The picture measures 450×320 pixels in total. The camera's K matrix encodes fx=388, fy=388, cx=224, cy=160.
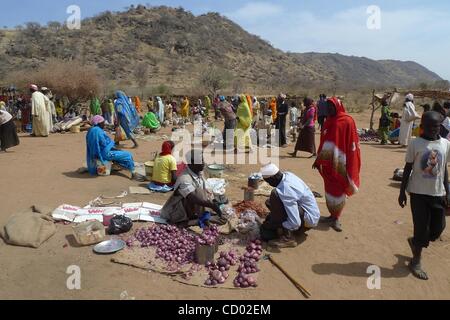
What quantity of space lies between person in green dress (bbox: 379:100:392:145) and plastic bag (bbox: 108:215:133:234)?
929 centimetres

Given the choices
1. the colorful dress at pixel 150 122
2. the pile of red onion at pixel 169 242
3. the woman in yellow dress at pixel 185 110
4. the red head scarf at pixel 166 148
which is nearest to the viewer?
the pile of red onion at pixel 169 242

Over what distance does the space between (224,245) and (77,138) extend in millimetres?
9487

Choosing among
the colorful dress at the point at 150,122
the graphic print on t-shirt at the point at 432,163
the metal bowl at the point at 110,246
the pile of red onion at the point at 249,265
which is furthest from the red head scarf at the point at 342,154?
the colorful dress at the point at 150,122

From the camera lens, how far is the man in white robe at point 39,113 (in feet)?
38.3

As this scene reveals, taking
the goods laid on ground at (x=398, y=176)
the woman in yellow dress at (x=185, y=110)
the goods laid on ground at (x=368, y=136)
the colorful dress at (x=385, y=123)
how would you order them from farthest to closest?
the woman in yellow dress at (x=185, y=110)
the goods laid on ground at (x=368, y=136)
the colorful dress at (x=385, y=123)
the goods laid on ground at (x=398, y=176)

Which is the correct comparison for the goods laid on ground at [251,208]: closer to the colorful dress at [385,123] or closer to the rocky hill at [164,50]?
the colorful dress at [385,123]

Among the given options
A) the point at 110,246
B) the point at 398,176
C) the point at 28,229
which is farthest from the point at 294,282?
the point at 398,176

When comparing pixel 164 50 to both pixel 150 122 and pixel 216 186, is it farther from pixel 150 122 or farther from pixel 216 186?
pixel 216 186

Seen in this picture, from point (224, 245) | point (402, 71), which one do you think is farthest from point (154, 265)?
point (402, 71)

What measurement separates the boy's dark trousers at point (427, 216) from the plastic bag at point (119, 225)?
10.4 ft

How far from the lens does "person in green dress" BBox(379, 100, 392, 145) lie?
11589 millimetres

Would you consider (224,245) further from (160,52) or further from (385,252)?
(160,52)

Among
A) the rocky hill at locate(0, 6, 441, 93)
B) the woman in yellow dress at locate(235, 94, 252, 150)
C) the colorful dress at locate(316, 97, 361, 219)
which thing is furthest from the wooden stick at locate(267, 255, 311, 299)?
the rocky hill at locate(0, 6, 441, 93)

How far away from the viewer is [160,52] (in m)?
41.2
